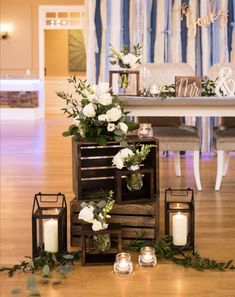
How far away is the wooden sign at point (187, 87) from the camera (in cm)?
397

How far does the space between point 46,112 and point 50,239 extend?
12.1m

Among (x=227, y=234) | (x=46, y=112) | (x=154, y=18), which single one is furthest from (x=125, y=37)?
(x=46, y=112)

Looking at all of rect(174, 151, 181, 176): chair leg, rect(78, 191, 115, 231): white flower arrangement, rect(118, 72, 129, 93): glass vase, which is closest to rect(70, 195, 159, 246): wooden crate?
rect(78, 191, 115, 231): white flower arrangement

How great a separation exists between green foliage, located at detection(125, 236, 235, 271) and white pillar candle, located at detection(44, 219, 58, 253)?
416 mm

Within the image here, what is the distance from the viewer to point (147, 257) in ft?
9.64

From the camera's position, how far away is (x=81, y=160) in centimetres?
327

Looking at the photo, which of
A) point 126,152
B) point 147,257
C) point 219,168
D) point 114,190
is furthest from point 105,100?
point 219,168

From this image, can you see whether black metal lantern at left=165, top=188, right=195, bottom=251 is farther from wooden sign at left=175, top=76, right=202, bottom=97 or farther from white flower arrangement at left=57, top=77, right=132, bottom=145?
wooden sign at left=175, top=76, right=202, bottom=97

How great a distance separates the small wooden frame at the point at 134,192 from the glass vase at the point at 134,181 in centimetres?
3

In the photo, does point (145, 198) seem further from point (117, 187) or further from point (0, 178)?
point (0, 178)

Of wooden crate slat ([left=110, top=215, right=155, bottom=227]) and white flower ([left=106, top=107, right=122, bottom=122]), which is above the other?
white flower ([left=106, top=107, right=122, bottom=122])

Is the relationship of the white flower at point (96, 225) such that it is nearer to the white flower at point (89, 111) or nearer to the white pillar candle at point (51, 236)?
the white pillar candle at point (51, 236)

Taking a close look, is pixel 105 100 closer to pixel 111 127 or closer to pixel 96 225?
pixel 111 127

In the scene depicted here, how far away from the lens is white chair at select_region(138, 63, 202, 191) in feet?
15.8
